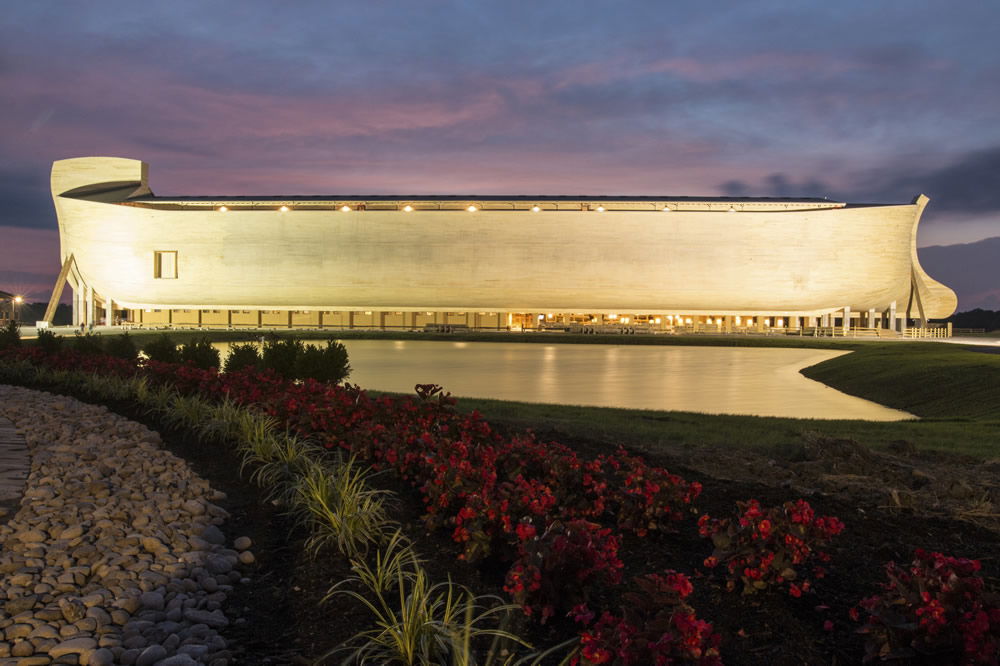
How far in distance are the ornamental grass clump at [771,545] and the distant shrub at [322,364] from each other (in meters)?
12.1

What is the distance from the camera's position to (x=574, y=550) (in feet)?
11.7

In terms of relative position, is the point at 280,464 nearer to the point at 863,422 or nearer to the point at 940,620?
the point at 940,620

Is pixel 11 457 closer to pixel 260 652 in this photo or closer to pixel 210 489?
pixel 210 489

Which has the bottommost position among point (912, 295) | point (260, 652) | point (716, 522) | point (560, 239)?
Answer: point (260, 652)

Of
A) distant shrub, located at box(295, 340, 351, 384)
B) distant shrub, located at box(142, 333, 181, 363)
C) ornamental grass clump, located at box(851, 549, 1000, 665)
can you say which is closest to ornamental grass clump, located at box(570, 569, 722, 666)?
ornamental grass clump, located at box(851, 549, 1000, 665)

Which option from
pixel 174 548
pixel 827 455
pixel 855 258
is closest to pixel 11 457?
pixel 174 548

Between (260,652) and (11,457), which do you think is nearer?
(260,652)

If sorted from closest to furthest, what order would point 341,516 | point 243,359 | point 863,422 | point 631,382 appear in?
point 341,516, point 863,422, point 243,359, point 631,382

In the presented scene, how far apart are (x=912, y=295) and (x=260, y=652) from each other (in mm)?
78422

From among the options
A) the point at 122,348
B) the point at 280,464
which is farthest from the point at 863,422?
the point at 122,348

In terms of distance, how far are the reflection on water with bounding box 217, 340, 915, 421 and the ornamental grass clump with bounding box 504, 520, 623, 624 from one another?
11.2m

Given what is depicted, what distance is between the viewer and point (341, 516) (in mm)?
5004

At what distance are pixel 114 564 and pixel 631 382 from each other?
17662mm

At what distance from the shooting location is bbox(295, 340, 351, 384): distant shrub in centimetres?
1513
